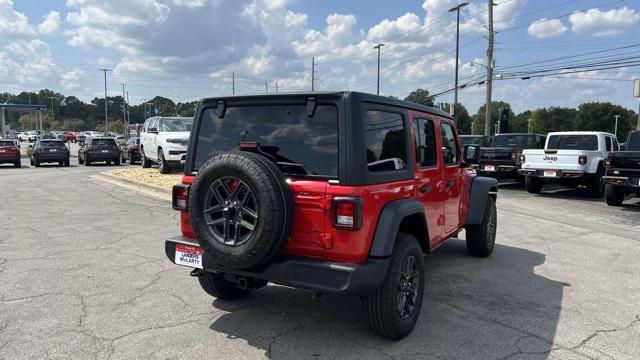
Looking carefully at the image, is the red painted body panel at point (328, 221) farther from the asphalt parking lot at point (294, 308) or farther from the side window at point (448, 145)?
the side window at point (448, 145)

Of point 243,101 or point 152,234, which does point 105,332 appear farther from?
point 152,234

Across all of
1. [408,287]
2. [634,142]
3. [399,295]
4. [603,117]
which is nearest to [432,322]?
[408,287]

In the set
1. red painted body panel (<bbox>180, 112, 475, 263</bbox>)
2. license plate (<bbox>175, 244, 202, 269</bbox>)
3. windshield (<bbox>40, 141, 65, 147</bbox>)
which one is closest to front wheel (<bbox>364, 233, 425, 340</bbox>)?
red painted body panel (<bbox>180, 112, 475, 263</bbox>)

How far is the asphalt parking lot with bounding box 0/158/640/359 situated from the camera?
12.3 ft

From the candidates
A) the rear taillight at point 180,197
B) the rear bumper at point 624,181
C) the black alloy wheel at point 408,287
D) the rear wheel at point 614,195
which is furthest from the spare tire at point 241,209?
the rear wheel at point 614,195

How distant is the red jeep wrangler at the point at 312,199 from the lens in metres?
3.41

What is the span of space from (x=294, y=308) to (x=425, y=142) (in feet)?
Answer: 6.55

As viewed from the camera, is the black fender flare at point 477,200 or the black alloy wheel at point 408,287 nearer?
the black alloy wheel at point 408,287

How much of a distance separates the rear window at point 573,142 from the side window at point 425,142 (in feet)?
37.5

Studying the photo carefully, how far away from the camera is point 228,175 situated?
3.53 m

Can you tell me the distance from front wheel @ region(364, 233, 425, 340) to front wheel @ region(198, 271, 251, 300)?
1.47 m

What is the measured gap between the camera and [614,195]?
39.7 feet

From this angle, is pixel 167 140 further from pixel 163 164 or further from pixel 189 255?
pixel 189 255

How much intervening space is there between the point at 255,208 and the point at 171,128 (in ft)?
Answer: 44.8
